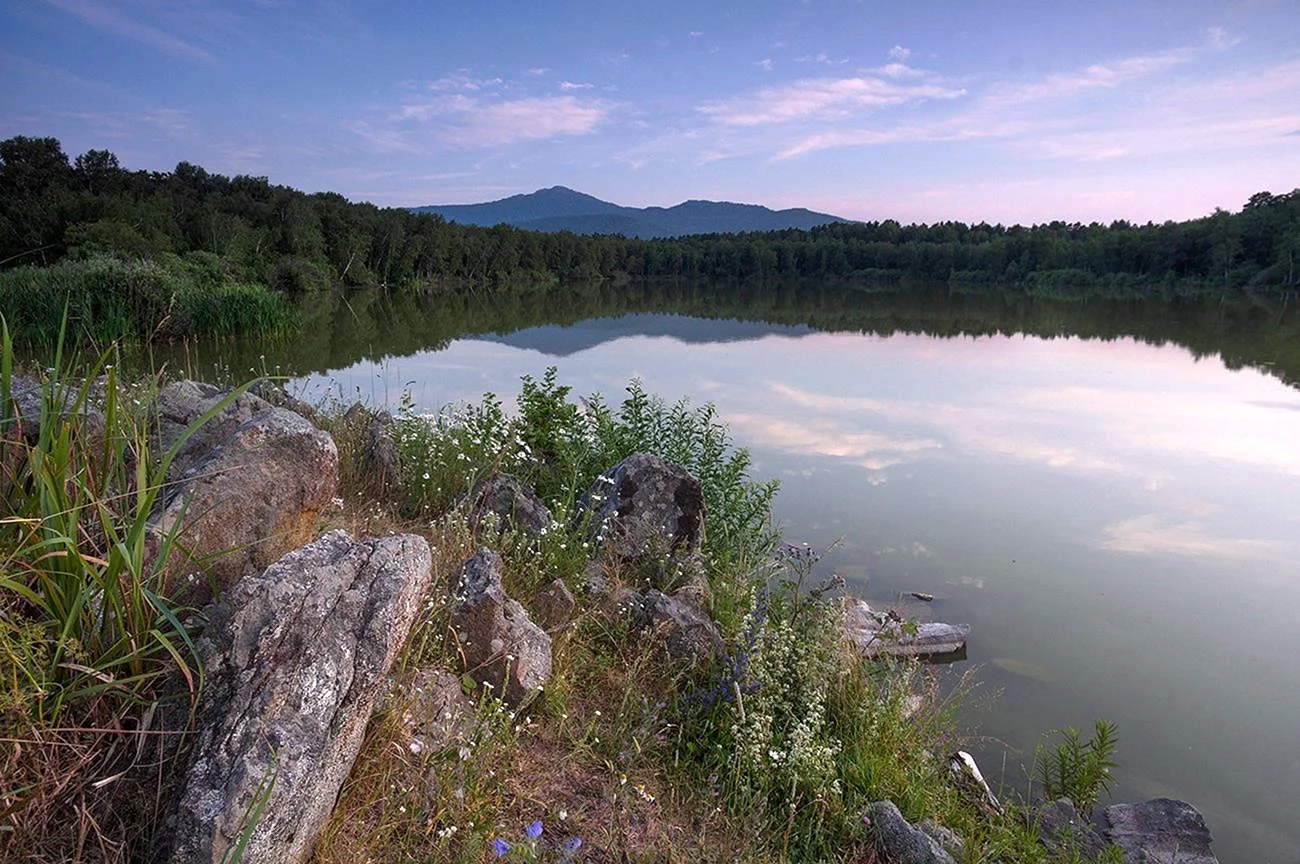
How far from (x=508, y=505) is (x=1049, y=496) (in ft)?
29.5

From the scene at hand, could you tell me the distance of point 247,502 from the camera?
3.70 m

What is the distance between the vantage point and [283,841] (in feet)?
7.61

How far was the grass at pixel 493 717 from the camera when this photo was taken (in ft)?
7.75

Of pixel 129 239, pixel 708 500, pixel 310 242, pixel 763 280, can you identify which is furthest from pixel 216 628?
pixel 763 280

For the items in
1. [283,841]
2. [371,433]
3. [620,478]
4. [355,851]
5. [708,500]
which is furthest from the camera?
[708,500]

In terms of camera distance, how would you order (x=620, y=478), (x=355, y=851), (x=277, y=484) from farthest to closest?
(x=620, y=478) → (x=277, y=484) → (x=355, y=851)

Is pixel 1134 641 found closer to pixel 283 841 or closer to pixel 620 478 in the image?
pixel 620 478

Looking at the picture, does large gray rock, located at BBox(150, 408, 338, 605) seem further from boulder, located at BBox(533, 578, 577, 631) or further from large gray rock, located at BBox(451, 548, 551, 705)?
boulder, located at BBox(533, 578, 577, 631)

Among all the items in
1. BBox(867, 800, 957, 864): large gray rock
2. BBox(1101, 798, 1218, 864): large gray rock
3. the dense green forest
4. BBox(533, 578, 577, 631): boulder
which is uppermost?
the dense green forest

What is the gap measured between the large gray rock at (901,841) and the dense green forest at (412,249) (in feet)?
15.2

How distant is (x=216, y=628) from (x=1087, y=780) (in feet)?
17.3

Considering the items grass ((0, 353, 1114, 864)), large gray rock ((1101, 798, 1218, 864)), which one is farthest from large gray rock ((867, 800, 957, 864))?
large gray rock ((1101, 798, 1218, 864))

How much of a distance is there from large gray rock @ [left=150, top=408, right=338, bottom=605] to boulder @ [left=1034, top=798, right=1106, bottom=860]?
4409 millimetres

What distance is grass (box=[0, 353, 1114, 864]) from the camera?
236cm
